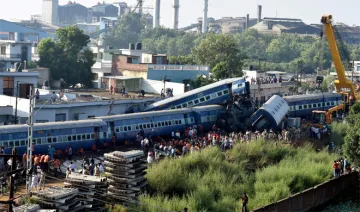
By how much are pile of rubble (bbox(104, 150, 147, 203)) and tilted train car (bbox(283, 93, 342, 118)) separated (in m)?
28.1

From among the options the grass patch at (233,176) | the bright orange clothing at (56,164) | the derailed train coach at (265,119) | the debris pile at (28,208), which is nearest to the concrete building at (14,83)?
the derailed train coach at (265,119)

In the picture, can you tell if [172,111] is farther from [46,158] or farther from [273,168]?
[46,158]

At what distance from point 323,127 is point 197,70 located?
2308 cm

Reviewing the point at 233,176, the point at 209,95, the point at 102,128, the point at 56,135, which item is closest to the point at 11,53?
the point at 209,95

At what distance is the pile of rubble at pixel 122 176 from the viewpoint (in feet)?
103

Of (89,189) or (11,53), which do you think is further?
(11,53)

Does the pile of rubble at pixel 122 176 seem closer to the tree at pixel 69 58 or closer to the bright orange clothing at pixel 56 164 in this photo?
the bright orange clothing at pixel 56 164

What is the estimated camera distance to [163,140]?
46875mm

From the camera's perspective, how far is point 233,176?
1512 inches

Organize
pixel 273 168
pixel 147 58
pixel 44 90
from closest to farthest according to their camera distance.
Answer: pixel 273 168 → pixel 44 90 → pixel 147 58

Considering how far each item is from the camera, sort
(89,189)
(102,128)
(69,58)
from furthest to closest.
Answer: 1. (69,58)
2. (102,128)
3. (89,189)

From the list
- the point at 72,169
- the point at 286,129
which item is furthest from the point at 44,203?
the point at 286,129

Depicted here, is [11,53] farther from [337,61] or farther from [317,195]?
[317,195]

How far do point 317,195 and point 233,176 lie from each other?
4.59 meters
